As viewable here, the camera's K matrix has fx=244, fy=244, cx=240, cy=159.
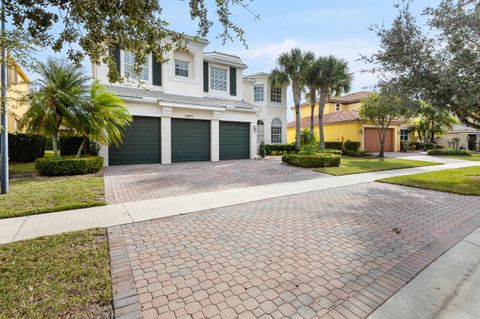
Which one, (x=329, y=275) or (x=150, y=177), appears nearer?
(x=329, y=275)

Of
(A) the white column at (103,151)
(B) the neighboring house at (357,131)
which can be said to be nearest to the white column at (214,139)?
(A) the white column at (103,151)

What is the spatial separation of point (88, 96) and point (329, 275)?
12.1m

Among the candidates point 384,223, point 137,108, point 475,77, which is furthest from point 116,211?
point 475,77

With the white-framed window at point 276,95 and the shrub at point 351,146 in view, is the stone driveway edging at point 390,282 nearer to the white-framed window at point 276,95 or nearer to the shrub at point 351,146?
the shrub at point 351,146

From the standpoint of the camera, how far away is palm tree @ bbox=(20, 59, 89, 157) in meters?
10.1

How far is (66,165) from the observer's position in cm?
1012

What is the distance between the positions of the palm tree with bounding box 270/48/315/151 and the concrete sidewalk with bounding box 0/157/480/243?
15.0 meters

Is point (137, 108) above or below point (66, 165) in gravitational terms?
above

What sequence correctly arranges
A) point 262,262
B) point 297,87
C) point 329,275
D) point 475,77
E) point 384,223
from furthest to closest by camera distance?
point 297,87
point 475,77
point 384,223
point 262,262
point 329,275

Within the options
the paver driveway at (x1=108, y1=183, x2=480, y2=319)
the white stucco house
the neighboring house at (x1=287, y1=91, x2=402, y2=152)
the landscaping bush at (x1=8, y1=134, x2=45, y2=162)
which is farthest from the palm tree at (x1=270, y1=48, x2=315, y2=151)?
the landscaping bush at (x1=8, y1=134, x2=45, y2=162)

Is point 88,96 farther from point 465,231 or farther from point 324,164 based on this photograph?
point 465,231

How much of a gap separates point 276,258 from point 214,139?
13.9 meters

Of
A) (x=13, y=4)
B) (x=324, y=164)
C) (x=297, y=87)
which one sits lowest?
(x=324, y=164)

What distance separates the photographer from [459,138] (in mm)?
34062
